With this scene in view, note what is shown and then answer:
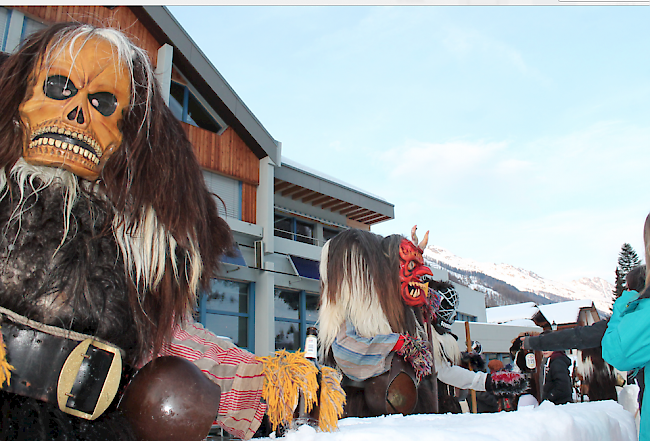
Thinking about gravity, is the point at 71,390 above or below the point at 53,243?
below

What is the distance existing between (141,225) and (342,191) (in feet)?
37.3

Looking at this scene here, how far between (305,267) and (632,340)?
987cm

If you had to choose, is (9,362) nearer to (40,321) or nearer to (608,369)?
(40,321)

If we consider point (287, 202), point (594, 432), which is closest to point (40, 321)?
point (594, 432)

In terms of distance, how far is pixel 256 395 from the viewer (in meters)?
1.38

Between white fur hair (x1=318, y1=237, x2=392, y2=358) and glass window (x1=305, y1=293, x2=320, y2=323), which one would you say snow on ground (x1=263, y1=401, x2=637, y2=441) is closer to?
white fur hair (x1=318, y1=237, x2=392, y2=358)

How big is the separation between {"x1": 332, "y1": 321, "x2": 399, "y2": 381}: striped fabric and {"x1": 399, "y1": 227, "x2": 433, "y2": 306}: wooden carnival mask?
0.30 meters

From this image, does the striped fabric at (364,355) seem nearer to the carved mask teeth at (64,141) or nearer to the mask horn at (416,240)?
the mask horn at (416,240)

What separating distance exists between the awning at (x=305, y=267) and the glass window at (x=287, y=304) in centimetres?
61

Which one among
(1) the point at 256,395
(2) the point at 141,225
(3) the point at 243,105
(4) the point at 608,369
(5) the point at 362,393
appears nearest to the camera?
(2) the point at 141,225

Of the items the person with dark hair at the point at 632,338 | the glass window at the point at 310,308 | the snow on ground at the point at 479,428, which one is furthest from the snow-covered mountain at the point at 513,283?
the person with dark hair at the point at 632,338

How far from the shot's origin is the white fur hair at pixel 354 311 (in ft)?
8.19

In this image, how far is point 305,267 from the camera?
11.3 metres

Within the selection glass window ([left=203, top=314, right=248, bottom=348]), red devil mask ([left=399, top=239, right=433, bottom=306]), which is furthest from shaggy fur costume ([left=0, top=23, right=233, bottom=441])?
glass window ([left=203, top=314, right=248, bottom=348])
